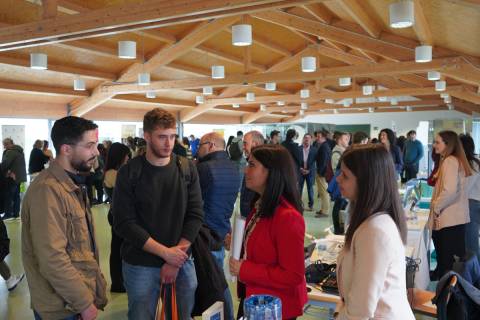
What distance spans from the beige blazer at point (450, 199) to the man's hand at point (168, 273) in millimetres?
2553

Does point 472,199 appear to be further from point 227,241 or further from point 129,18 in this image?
point 129,18

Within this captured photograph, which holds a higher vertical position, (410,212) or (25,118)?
(25,118)

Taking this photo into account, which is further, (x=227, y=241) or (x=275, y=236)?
(x=227, y=241)

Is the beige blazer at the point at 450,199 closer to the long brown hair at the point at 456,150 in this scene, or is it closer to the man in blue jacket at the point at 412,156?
the long brown hair at the point at 456,150

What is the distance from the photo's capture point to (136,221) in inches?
90.8

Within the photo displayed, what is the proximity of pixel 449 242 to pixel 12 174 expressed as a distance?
6.89 meters

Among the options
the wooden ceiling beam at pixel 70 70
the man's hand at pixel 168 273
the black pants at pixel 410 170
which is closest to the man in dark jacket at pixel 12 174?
the wooden ceiling beam at pixel 70 70

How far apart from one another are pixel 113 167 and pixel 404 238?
307cm

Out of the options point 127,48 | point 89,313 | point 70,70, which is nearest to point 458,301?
point 89,313

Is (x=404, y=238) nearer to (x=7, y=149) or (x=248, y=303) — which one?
(x=248, y=303)

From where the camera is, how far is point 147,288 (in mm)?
2318

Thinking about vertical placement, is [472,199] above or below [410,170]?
above

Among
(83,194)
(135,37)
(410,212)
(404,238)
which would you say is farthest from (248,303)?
(135,37)

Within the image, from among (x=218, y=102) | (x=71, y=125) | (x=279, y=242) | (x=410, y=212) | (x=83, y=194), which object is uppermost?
(x=218, y=102)
